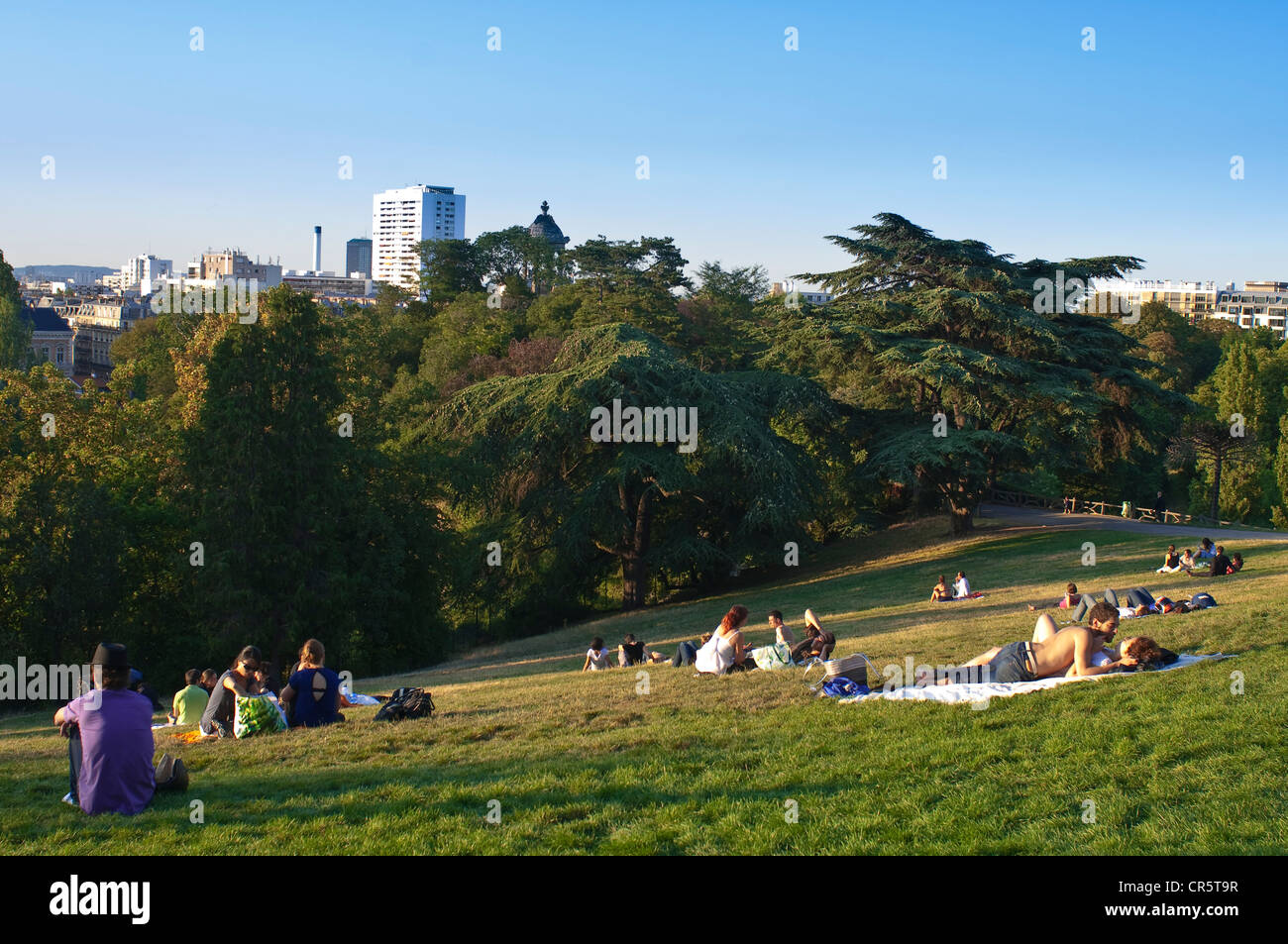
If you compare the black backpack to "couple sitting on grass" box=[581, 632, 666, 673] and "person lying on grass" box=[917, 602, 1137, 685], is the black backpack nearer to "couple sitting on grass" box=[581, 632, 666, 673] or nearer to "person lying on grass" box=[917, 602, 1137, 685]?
"person lying on grass" box=[917, 602, 1137, 685]

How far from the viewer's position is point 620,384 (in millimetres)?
32344

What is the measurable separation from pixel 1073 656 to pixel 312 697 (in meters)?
7.77

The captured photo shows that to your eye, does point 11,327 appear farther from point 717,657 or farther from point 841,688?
point 841,688

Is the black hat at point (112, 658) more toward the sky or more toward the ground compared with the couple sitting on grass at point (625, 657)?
more toward the sky

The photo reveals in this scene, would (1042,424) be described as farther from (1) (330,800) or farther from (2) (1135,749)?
(1) (330,800)

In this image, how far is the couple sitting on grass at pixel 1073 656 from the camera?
10734 mm

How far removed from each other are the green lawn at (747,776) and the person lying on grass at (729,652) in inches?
24.0

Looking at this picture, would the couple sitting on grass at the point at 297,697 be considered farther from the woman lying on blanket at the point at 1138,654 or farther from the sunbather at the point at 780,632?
the woman lying on blanket at the point at 1138,654

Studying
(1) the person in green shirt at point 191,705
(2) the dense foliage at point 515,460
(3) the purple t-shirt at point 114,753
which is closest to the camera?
(3) the purple t-shirt at point 114,753

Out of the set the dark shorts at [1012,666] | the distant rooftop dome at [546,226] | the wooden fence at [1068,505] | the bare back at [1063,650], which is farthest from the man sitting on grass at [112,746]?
the distant rooftop dome at [546,226]

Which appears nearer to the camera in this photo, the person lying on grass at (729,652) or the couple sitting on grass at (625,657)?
the person lying on grass at (729,652)

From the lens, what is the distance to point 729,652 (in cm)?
1378

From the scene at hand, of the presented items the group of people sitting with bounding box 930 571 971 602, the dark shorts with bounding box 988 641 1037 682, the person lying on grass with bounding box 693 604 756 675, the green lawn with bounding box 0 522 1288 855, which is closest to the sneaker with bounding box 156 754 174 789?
the green lawn with bounding box 0 522 1288 855
